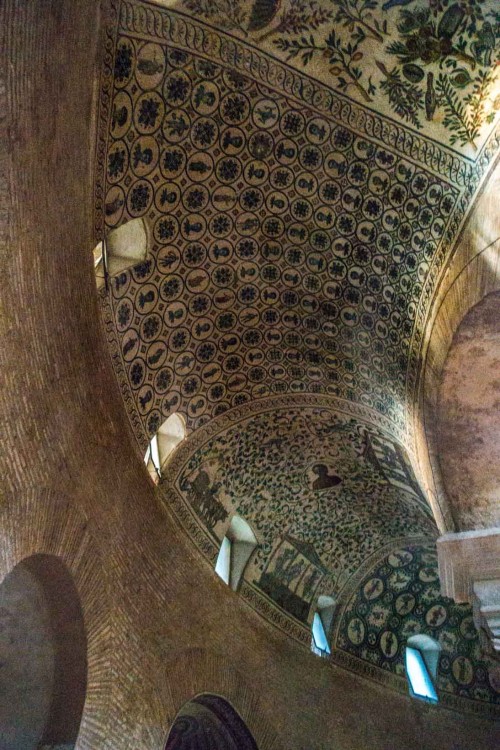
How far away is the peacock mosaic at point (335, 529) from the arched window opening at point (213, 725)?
60.3 inches

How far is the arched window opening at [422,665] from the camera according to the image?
10569mm

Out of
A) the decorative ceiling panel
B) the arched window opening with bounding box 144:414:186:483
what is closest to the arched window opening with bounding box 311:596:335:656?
the arched window opening with bounding box 144:414:186:483

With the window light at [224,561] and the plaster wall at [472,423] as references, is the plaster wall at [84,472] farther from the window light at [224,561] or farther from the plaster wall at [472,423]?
the plaster wall at [472,423]

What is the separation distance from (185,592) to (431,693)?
5869 mm

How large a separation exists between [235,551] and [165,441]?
7.55 ft

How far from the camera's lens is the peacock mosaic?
7953mm

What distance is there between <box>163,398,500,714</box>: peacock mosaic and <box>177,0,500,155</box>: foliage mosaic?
354 cm

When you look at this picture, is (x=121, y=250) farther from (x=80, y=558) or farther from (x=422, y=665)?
(x=422, y=665)

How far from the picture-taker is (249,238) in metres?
6.28

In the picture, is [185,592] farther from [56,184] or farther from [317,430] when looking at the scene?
[56,184]

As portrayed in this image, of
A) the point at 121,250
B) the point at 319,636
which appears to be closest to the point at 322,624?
the point at 319,636

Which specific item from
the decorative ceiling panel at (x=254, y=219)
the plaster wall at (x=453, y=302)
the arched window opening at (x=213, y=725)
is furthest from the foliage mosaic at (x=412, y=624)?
the plaster wall at (x=453, y=302)

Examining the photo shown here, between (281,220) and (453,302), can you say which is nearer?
(453,302)

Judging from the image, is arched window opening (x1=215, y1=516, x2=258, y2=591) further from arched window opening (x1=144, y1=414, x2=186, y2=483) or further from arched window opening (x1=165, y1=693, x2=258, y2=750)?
arched window opening (x1=144, y1=414, x2=186, y2=483)
